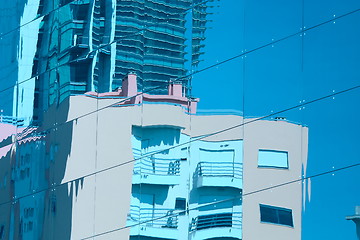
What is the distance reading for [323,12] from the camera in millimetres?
11008

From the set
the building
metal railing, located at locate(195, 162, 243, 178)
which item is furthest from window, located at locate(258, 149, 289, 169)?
the building

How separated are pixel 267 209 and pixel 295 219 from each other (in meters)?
0.51

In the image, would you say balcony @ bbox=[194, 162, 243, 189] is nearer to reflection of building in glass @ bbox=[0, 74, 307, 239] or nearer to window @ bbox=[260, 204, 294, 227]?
reflection of building in glass @ bbox=[0, 74, 307, 239]

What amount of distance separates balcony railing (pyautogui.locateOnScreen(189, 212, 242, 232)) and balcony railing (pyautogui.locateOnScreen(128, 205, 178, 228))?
18.6 inches

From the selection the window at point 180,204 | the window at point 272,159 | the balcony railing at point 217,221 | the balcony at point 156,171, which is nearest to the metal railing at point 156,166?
the balcony at point 156,171

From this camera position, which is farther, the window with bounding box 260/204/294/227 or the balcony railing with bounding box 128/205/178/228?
the balcony railing with bounding box 128/205/178/228

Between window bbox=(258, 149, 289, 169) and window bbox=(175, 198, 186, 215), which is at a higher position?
window bbox=(258, 149, 289, 169)

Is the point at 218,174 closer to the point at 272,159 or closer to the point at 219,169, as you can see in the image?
the point at 219,169

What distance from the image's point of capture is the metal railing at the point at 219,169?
39.1ft

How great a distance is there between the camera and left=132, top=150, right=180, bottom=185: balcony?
13.0 m

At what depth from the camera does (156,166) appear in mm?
13430

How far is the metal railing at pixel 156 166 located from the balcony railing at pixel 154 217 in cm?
47

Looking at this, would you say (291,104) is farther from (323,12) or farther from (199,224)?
(199,224)

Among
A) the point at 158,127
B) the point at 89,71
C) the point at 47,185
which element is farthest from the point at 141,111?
the point at 47,185
